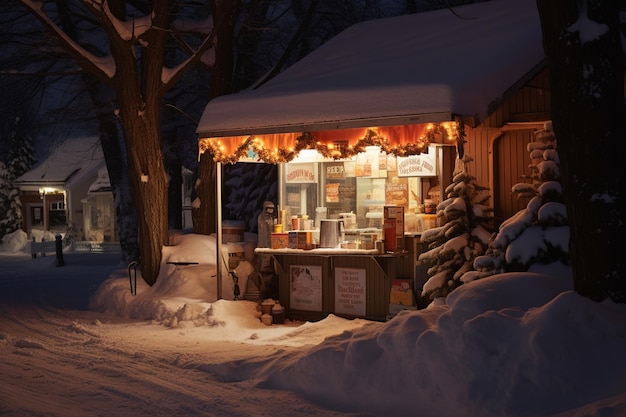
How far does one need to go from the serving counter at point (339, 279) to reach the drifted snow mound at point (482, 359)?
13.5 ft

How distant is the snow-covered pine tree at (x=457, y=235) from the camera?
1259cm

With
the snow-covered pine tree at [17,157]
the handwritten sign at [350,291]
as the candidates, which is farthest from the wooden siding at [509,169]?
the snow-covered pine tree at [17,157]

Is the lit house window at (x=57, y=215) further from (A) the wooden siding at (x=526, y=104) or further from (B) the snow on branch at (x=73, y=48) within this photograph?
(A) the wooden siding at (x=526, y=104)

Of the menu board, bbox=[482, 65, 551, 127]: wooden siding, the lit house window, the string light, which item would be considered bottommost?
the lit house window

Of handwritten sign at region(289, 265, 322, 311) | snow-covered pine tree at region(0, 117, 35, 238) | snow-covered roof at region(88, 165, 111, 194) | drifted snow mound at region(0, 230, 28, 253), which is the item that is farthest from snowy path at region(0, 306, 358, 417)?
snow-covered pine tree at region(0, 117, 35, 238)

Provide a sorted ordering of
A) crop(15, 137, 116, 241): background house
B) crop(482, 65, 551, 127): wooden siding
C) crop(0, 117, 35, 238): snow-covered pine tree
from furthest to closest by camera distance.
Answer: crop(0, 117, 35, 238): snow-covered pine tree → crop(15, 137, 116, 241): background house → crop(482, 65, 551, 127): wooden siding

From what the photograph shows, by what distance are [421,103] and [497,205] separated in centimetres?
236

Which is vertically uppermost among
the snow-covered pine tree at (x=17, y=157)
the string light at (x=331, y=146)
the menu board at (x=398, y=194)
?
the snow-covered pine tree at (x=17, y=157)

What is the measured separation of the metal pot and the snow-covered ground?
5.48 ft

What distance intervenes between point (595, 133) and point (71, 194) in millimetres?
42224

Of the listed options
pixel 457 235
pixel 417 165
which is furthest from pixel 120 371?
pixel 417 165

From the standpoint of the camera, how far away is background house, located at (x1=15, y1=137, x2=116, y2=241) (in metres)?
45.7

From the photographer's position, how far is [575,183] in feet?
29.2

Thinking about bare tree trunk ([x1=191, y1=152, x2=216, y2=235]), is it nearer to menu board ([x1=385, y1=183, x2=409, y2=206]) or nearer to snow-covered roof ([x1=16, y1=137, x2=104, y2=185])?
menu board ([x1=385, y1=183, x2=409, y2=206])
